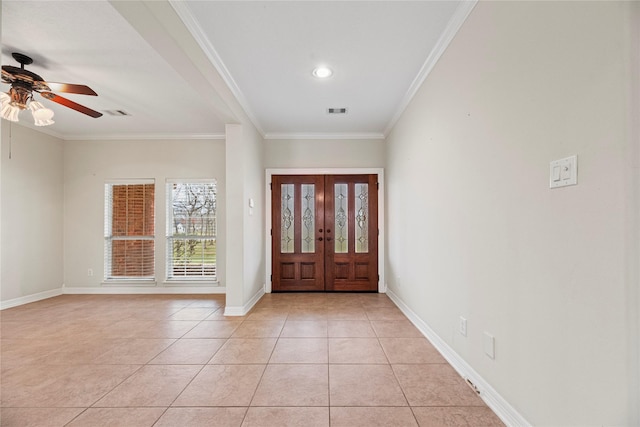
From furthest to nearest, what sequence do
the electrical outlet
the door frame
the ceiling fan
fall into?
the door frame
the ceiling fan
the electrical outlet

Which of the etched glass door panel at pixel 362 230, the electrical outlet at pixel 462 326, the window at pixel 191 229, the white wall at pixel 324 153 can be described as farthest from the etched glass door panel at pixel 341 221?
the electrical outlet at pixel 462 326

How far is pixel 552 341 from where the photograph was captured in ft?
4.61

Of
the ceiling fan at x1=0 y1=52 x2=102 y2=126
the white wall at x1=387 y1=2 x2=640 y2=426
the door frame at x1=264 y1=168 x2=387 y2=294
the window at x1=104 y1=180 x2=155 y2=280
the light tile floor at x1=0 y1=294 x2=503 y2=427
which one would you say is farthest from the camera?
the window at x1=104 y1=180 x2=155 y2=280

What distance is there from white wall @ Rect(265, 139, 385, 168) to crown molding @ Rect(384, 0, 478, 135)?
144 cm

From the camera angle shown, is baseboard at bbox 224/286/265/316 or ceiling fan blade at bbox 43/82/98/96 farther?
baseboard at bbox 224/286/265/316

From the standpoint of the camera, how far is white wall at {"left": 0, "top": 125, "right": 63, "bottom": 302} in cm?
446

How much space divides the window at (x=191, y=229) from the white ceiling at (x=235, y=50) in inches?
56.6

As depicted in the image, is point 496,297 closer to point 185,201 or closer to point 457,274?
point 457,274

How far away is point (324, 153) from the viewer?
5262mm

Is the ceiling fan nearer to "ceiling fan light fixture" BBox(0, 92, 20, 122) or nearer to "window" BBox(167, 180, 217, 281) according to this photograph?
"ceiling fan light fixture" BBox(0, 92, 20, 122)

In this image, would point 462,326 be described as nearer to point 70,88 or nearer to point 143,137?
point 70,88

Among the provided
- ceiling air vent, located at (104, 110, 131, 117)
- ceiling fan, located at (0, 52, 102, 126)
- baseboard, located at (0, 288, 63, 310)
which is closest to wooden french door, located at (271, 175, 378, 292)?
ceiling air vent, located at (104, 110, 131, 117)

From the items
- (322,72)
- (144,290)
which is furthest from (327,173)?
(144,290)

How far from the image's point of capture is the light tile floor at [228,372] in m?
1.86
